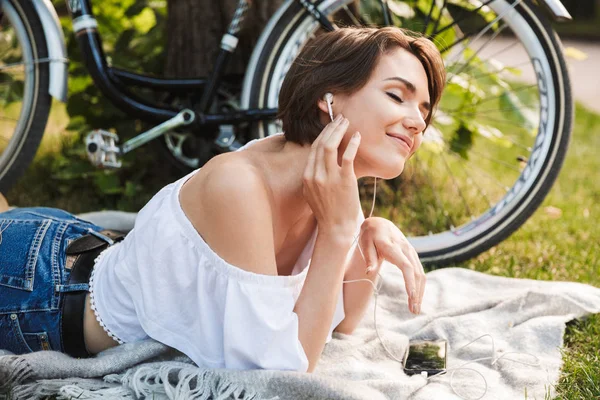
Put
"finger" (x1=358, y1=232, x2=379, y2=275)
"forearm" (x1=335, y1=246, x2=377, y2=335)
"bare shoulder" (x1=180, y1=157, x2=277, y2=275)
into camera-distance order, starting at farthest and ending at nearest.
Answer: "forearm" (x1=335, y1=246, x2=377, y2=335)
"finger" (x1=358, y1=232, x2=379, y2=275)
"bare shoulder" (x1=180, y1=157, x2=277, y2=275)

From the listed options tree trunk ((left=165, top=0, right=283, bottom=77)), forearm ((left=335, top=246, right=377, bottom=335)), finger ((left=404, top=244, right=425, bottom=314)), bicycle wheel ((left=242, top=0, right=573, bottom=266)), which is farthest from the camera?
tree trunk ((left=165, top=0, right=283, bottom=77))

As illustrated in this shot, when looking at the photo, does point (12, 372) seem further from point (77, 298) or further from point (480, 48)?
point (480, 48)

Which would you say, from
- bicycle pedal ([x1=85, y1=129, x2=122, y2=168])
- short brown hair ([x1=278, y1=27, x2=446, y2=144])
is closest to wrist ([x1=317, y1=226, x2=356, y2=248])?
short brown hair ([x1=278, y1=27, x2=446, y2=144])

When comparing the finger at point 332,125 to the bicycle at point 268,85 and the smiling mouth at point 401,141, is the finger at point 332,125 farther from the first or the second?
the bicycle at point 268,85

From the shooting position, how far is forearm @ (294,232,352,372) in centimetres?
Result: 181

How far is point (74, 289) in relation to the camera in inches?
78.7

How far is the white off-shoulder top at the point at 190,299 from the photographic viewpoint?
1.76 meters

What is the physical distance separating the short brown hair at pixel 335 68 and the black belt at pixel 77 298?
2.03ft

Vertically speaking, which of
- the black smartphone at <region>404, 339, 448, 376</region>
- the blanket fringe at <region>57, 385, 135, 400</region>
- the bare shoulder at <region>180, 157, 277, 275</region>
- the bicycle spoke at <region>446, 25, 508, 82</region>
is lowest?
the black smartphone at <region>404, 339, 448, 376</region>

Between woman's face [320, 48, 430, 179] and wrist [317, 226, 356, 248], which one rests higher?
woman's face [320, 48, 430, 179]

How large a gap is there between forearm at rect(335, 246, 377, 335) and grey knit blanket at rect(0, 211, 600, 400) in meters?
0.04

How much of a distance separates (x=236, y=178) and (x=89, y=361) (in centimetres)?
60

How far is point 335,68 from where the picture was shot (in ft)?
6.15

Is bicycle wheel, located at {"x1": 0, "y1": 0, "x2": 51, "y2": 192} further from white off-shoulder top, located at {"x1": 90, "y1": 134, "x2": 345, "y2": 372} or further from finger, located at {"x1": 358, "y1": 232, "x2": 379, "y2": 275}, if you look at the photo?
finger, located at {"x1": 358, "y1": 232, "x2": 379, "y2": 275}
